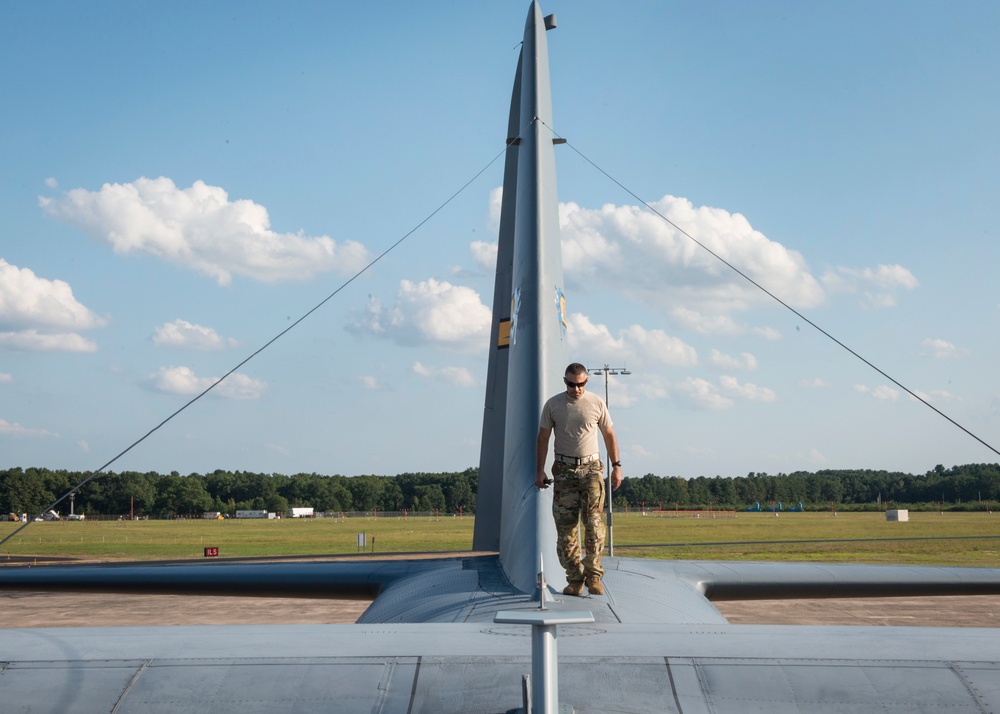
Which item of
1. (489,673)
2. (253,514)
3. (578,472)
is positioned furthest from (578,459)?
(253,514)

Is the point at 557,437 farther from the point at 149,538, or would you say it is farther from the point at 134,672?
the point at 149,538

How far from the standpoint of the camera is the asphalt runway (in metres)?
26.6

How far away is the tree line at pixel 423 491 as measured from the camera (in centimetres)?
13712

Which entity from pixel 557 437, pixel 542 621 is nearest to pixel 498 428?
pixel 557 437

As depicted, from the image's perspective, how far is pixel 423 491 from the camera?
152500 mm

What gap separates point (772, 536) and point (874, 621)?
38732mm

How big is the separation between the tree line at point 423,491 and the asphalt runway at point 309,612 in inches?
3903

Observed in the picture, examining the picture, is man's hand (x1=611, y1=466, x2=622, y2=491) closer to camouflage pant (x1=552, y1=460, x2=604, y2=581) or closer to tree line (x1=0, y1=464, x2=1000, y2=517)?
camouflage pant (x1=552, y1=460, x2=604, y2=581)

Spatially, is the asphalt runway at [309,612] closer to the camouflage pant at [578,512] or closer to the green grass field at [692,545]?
the green grass field at [692,545]

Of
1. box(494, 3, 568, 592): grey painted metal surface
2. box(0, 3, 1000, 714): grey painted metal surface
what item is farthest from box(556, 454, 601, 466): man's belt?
box(494, 3, 568, 592): grey painted metal surface

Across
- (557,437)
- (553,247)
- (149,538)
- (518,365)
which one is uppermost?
(553,247)

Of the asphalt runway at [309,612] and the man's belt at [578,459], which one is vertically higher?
the man's belt at [578,459]

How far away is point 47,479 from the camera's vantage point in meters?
123

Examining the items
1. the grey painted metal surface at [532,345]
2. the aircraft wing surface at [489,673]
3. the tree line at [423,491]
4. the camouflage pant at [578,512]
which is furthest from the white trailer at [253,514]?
the aircraft wing surface at [489,673]
